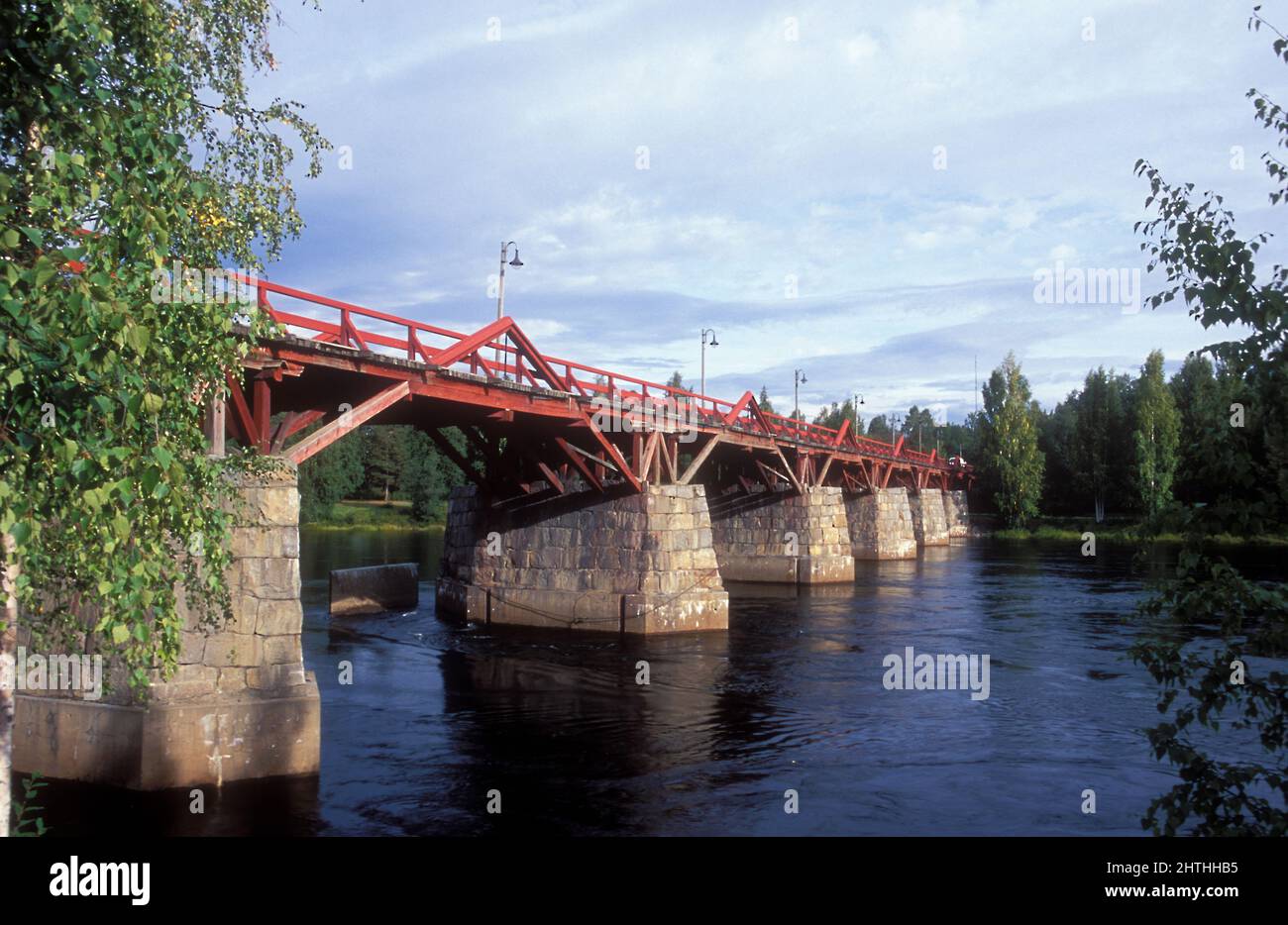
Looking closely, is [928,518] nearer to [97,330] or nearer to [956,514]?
[956,514]

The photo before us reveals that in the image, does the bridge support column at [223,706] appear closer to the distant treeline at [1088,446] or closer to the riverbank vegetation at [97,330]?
the riverbank vegetation at [97,330]

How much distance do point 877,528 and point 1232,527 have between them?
54.4 m

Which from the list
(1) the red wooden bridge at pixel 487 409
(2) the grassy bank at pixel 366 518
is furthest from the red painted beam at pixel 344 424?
(2) the grassy bank at pixel 366 518

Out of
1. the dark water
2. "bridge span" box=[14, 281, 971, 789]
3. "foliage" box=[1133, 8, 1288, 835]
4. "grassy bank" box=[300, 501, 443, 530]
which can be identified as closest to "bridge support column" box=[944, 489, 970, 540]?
"bridge span" box=[14, 281, 971, 789]

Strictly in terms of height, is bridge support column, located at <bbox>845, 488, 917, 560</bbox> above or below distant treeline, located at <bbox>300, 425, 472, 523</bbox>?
below

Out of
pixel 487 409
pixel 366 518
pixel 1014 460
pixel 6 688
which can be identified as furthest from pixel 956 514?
pixel 6 688

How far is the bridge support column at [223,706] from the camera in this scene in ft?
36.4

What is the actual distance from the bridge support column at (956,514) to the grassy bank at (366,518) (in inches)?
1845

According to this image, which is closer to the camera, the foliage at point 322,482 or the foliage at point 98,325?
the foliage at point 98,325

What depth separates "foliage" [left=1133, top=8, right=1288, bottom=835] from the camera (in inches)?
189

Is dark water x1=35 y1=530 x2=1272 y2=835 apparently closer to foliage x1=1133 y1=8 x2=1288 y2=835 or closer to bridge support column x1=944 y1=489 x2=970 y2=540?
foliage x1=1133 y1=8 x2=1288 y2=835

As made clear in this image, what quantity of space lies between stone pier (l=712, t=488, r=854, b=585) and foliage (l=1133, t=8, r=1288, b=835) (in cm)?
3600

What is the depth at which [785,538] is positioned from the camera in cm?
4212
